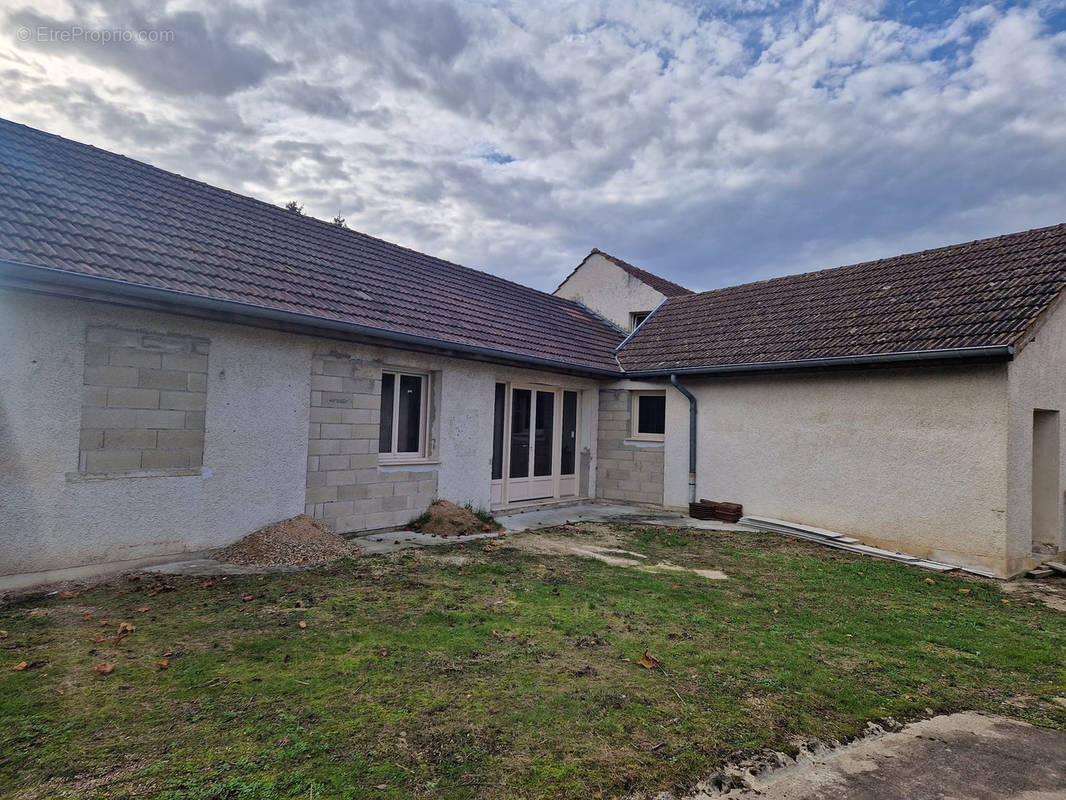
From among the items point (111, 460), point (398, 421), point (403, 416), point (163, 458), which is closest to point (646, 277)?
point (403, 416)

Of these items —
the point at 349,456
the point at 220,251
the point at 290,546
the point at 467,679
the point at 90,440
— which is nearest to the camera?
the point at 467,679

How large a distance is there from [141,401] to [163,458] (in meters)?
0.67

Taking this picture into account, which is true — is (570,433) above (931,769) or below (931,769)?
above

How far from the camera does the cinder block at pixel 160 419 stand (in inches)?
243

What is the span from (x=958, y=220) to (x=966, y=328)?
1058cm

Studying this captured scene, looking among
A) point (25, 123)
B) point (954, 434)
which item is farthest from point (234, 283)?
point (954, 434)

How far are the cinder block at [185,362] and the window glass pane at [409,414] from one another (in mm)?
3003

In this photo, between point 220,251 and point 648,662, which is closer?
point 648,662

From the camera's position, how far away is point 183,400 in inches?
255

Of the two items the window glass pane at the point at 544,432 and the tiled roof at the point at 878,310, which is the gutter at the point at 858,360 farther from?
the window glass pane at the point at 544,432

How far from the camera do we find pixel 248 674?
358cm

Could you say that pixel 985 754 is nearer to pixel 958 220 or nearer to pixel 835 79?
pixel 835 79

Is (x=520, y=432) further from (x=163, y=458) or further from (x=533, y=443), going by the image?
(x=163, y=458)

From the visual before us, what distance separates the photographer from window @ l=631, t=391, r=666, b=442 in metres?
12.4
